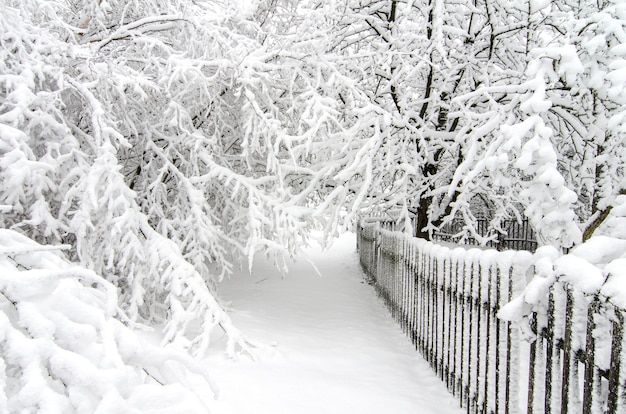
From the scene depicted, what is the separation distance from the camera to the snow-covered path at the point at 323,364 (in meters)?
3.62

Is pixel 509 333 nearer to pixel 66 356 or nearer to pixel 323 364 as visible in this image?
pixel 323 364

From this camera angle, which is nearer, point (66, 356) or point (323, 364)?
point (66, 356)

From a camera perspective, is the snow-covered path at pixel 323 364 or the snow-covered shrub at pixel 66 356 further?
the snow-covered path at pixel 323 364

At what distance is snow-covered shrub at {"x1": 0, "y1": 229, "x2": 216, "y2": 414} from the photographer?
3.76 feet

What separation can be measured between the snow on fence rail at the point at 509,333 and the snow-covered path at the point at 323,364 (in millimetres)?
318

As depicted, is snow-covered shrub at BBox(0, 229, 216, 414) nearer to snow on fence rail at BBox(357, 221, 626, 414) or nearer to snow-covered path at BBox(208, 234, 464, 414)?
snow on fence rail at BBox(357, 221, 626, 414)

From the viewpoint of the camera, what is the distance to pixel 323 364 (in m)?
4.62

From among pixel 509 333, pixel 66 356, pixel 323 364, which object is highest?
pixel 66 356

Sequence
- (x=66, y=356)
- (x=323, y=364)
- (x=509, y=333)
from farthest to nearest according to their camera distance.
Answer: (x=323, y=364), (x=509, y=333), (x=66, y=356)

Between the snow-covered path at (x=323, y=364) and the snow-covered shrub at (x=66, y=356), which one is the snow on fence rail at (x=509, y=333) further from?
the snow-covered shrub at (x=66, y=356)

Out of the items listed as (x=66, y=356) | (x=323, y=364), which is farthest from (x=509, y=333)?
(x=66, y=356)

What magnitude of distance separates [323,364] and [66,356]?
3710mm

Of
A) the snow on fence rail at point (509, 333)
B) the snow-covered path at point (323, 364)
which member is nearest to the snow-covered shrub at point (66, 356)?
the snow on fence rail at point (509, 333)

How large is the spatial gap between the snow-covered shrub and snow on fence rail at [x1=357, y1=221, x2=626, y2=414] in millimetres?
1505
